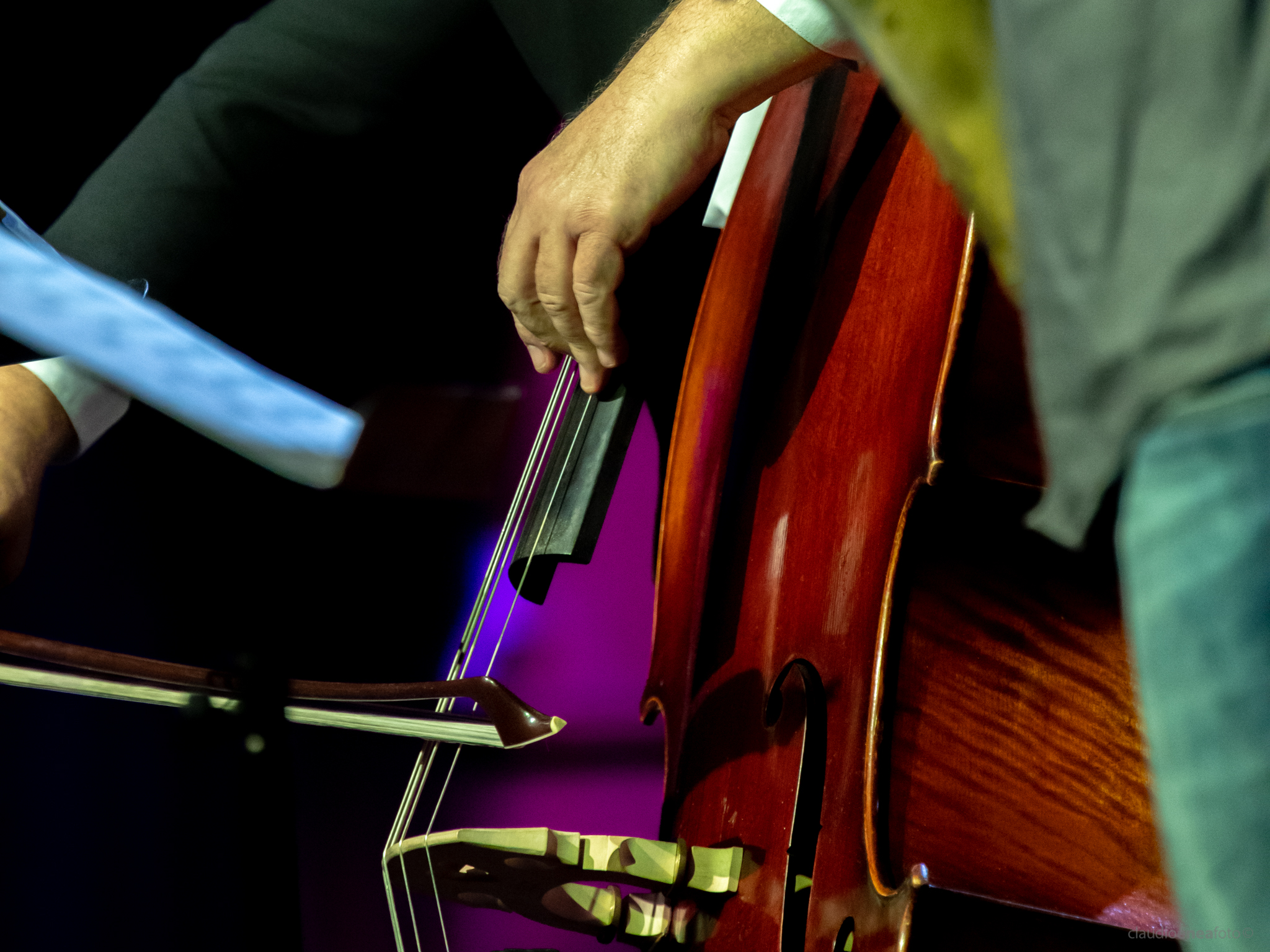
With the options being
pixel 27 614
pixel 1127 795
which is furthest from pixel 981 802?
pixel 27 614

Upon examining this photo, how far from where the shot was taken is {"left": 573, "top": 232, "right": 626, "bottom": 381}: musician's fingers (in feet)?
1.80

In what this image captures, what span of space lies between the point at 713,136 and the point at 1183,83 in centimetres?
39

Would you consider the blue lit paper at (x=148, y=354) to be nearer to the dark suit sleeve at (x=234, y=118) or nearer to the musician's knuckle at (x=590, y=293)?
the dark suit sleeve at (x=234, y=118)

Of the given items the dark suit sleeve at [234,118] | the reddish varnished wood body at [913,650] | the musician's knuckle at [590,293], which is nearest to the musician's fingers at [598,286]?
the musician's knuckle at [590,293]

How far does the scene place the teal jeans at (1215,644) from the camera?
0.53ft

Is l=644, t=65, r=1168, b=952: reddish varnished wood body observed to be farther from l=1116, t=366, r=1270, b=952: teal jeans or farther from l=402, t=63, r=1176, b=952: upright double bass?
l=1116, t=366, r=1270, b=952: teal jeans

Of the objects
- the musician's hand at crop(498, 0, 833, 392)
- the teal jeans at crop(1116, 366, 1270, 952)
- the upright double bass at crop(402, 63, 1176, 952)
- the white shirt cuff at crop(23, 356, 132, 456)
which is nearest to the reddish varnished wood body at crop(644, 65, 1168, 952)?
the upright double bass at crop(402, 63, 1176, 952)

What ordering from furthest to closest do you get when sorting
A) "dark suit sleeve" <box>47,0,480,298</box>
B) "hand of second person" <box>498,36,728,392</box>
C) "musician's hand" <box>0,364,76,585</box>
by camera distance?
1. "dark suit sleeve" <box>47,0,480,298</box>
2. "musician's hand" <box>0,364,76,585</box>
3. "hand of second person" <box>498,36,728,392</box>

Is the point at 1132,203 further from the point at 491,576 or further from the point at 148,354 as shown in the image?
the point at 148,354

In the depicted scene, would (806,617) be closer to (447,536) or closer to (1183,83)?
(1183,83)

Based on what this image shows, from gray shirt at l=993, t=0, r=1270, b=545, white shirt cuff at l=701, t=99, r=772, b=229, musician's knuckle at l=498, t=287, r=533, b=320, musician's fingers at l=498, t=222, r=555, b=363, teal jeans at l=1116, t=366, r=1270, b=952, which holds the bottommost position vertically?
teal jeans at l=1116, t=366, r=1270, b=952

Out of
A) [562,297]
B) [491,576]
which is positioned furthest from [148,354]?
[562,297]

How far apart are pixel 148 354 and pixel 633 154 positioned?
63 centimetres

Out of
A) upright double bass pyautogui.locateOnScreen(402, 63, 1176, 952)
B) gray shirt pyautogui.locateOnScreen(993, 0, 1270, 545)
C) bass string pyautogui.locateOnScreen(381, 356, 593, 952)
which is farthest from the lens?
bass string pyautogui.locateOnScreen(381, 356, 593, 952)
